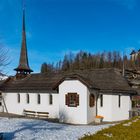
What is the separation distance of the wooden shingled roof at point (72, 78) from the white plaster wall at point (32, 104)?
2.58ft

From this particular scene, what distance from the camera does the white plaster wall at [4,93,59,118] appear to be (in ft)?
88.9

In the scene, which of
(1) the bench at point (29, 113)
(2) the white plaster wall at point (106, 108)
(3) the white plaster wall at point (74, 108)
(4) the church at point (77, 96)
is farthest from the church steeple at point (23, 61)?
(2) the white plaster wall at point (106, 108)

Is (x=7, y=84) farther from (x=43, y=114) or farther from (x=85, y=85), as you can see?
(x=85, y=85)

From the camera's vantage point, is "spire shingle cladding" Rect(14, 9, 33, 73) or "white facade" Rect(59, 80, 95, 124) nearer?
"white facade" Rect(59, 80, 95, 124)

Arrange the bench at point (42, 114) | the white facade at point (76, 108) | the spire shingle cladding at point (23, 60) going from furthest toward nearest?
1. the spire shingle cladding at point (23, 60)
2. the bench at point (42, 114)
3. the white facade at point (76, 108)

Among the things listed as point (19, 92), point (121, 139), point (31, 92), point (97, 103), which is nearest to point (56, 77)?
point (31, 92)

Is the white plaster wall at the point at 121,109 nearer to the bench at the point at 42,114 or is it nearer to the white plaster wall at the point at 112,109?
the white plaster wall at the point at 112,109

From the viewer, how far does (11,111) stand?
32531mm

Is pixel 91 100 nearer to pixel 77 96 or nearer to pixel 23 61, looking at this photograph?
pixel 77 96

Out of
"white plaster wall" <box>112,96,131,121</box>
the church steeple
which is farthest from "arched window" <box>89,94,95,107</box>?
the church steeple

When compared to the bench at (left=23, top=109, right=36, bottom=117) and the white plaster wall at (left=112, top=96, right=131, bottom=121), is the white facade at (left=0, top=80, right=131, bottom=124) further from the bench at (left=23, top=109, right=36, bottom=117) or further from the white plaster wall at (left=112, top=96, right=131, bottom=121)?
the bench at (left=23, top=109, right=36, bottom=117)

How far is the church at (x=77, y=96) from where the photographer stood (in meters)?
→ 22.8

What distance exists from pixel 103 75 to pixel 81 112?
6691 mm

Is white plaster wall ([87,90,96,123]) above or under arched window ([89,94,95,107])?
under
